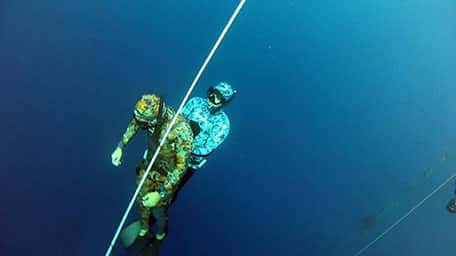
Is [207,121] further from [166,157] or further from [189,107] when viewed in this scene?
[166,157]

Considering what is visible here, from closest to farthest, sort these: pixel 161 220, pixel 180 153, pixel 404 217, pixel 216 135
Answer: pixel 180 153, pixel 216 135, pixel 161 220, pixel 404 217

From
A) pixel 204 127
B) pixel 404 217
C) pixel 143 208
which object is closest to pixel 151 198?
pixel 143 208

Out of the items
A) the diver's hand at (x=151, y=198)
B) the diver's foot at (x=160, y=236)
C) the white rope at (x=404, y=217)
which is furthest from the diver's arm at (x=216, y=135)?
the white rope at (x=404, y=217)

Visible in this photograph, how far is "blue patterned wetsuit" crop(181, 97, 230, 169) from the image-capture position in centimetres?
155

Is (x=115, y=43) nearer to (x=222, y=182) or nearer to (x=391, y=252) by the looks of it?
(x=222, y=182)

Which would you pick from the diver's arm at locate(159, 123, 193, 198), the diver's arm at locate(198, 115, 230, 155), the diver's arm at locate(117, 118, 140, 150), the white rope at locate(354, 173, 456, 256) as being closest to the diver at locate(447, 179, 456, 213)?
the white rope at locate(354, 173, 456, 256)

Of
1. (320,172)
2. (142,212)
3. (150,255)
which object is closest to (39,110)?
(142,212)

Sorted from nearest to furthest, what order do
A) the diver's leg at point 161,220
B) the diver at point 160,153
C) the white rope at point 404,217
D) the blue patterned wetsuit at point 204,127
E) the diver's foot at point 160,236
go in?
1. the diver at point 160,153
2. the blue patterned wetsuit at point 204,127
3. the diver's leg at point 161,220
4. the diver's foot at point 160,236
5. the white rope at point 404,217

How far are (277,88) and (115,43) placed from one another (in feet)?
2.08

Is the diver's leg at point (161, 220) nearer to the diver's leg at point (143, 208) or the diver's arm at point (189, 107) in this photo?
the diver's leg at point (143, 208)

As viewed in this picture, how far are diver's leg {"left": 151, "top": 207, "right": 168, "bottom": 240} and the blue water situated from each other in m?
0.04

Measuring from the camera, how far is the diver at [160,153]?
1454 mm

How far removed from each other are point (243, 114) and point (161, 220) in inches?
22.9

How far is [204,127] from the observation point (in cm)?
158
